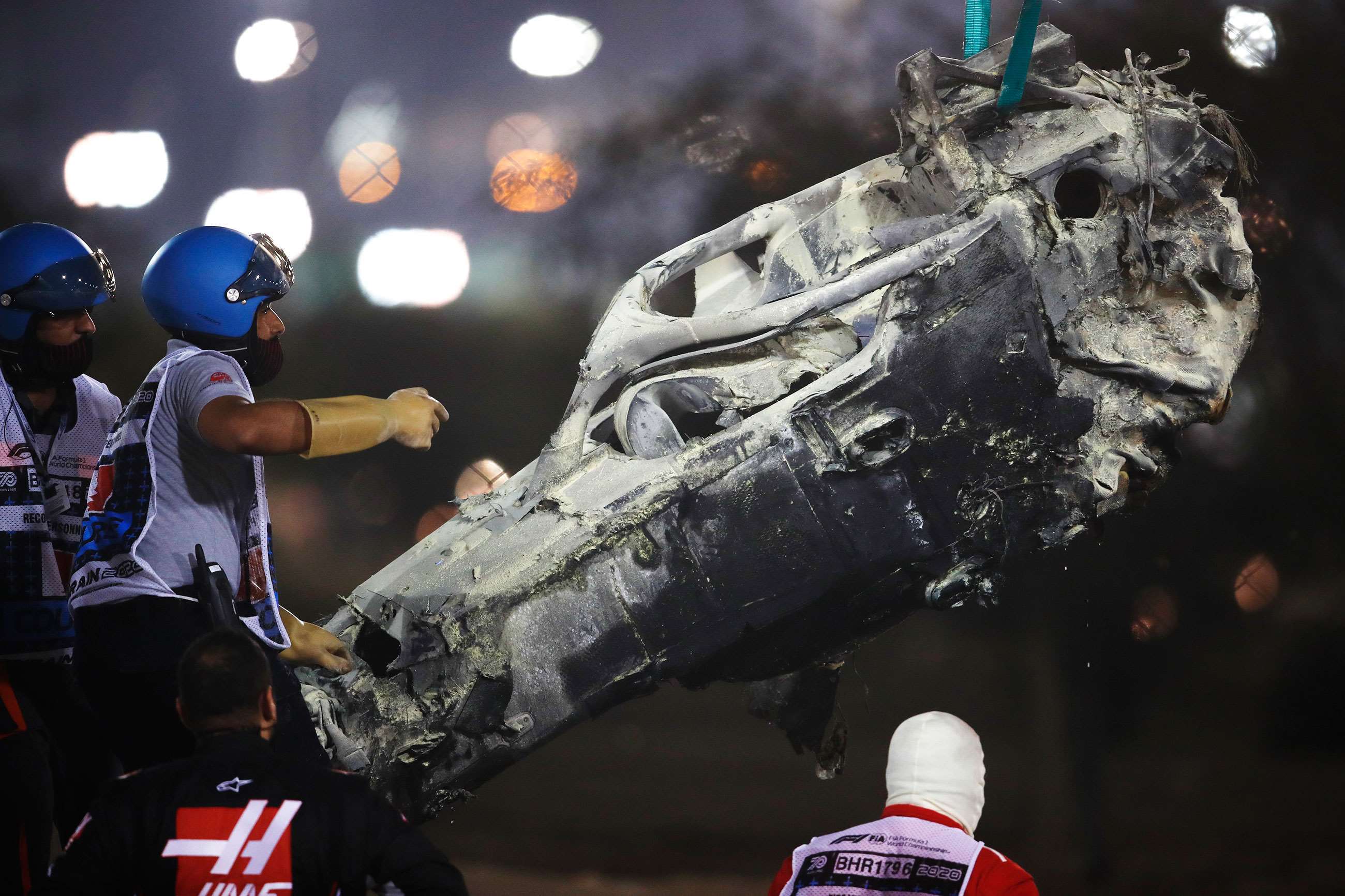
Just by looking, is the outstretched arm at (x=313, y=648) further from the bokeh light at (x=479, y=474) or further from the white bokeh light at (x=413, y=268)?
the white bokeh light at (x=413, y=268)

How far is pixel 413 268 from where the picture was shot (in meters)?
7.02

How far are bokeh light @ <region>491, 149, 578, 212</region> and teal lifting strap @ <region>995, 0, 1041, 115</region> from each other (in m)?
3.64

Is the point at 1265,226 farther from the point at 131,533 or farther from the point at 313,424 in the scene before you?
the point at 131,533

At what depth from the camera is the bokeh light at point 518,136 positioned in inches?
266

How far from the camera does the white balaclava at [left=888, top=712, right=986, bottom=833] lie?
2160mm

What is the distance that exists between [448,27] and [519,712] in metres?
4.45

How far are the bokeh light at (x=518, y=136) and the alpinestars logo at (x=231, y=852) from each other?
17.7 ft

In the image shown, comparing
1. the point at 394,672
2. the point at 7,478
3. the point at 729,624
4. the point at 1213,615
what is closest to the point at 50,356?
the point at 7,478

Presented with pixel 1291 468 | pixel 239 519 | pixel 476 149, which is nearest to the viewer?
pixel 239 519

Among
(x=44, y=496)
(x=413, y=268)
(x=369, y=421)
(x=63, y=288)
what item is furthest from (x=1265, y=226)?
(x=44, y=496)

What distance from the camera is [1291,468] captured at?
6.23 meters

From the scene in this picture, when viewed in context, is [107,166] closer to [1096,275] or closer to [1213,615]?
[1096,275]

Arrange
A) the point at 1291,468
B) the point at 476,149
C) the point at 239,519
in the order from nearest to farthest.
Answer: the point at 239,519, the point at 1291,468, the point at 476,149

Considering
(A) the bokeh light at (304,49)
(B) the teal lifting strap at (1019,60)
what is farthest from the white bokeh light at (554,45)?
(B) the teal lifting strap at (1019,60)
